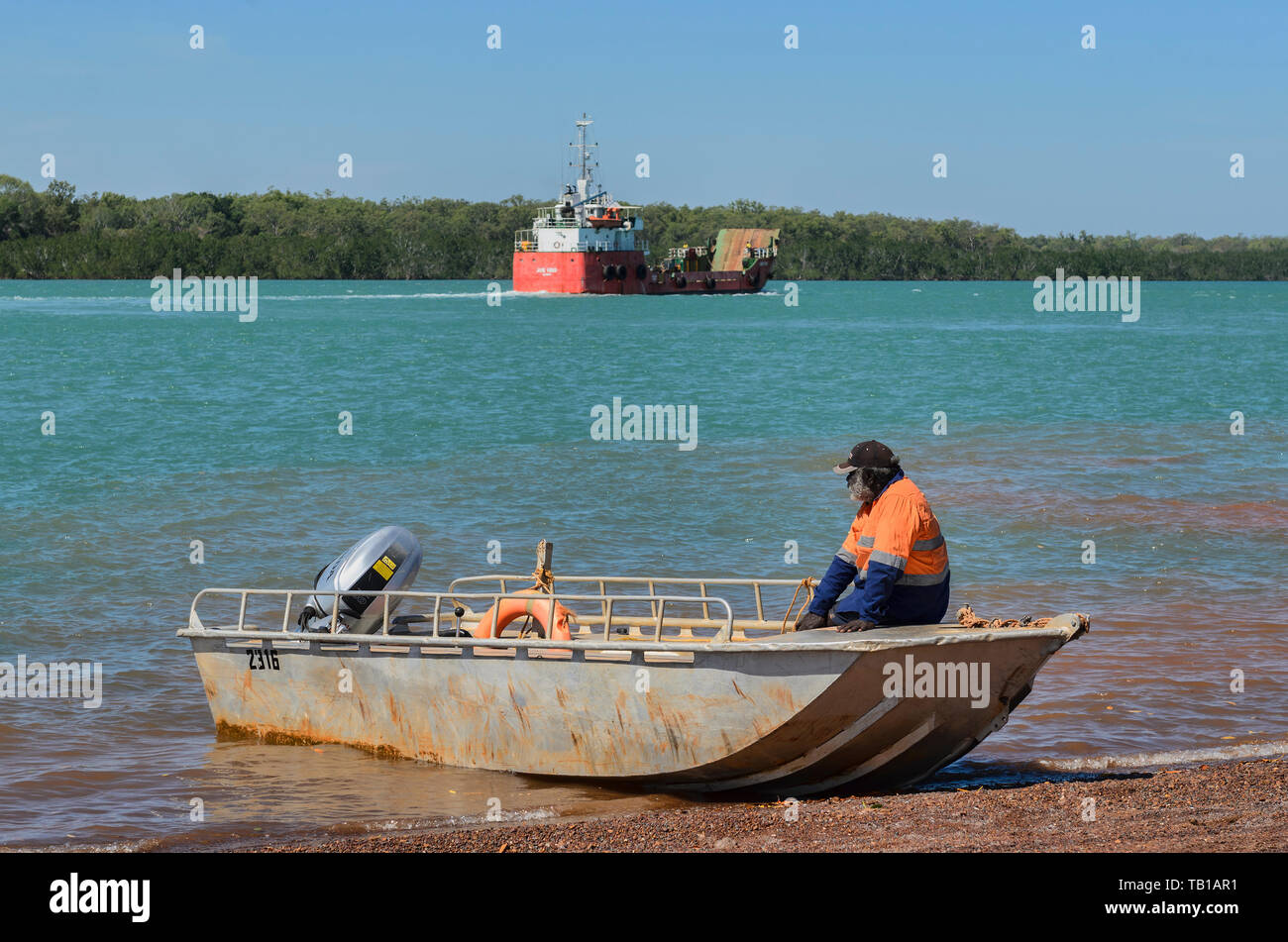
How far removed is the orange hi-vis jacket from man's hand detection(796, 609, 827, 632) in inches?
1.3

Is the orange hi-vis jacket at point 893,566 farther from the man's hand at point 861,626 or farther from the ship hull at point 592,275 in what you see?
the ship hull at point 592,275

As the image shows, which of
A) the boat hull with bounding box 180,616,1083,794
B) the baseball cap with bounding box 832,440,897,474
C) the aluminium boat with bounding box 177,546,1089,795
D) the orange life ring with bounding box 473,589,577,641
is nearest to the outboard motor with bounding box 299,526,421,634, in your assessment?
the aluminium boat with bounding box 177,546,1089,795

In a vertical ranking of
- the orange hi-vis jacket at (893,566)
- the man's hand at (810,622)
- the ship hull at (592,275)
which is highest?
the ship hull at (592,275)

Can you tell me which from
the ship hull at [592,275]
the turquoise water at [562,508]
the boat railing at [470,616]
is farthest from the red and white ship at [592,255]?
the boat railing at [470,616]

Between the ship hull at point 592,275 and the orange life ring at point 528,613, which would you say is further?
the ship hull at point 592,275

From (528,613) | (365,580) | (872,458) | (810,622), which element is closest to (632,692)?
(810,622)

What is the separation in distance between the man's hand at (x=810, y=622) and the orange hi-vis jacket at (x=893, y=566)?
0.11 feet

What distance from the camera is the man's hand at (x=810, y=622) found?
840 cm

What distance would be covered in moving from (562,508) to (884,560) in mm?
13413

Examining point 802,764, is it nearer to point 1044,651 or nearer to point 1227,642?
point 1044,651

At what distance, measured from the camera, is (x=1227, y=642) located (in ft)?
42.4

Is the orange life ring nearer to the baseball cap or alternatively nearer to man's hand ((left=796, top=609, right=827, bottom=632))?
man's hand ((left=796, top=609, right=827, bottom=632))
